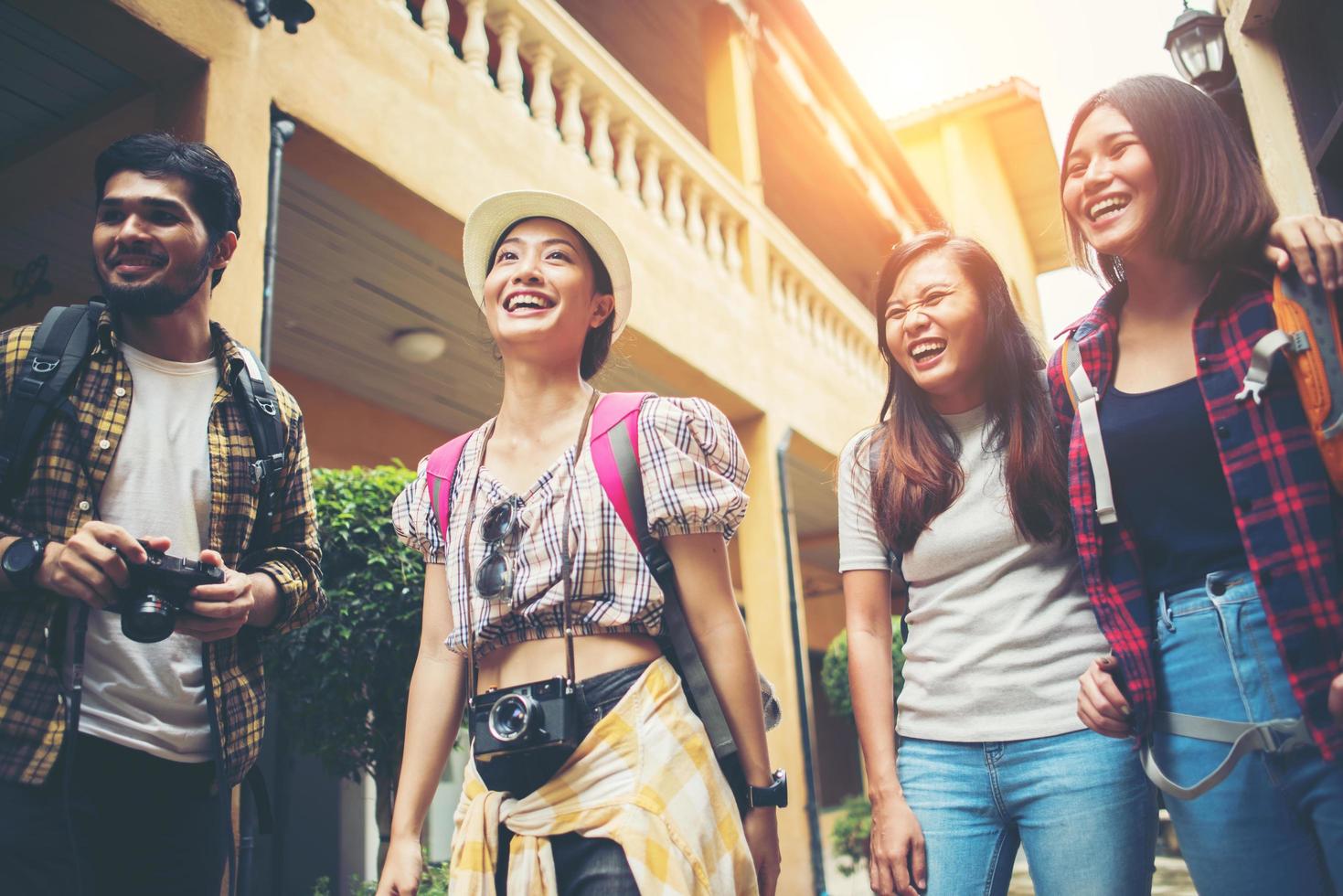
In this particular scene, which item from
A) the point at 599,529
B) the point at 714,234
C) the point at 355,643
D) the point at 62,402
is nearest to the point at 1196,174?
the point at 599,529

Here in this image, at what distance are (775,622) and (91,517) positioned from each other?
5731 mm

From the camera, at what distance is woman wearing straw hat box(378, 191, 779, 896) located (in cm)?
165

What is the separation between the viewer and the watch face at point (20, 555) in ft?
5.84

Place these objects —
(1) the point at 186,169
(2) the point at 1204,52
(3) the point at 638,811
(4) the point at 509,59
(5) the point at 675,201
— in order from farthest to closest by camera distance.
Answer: (5) the point at 675,201 → (4) the point at 509,59 → (2) the point at 1204,52 → (1) the point at 186,169 → (3) the point at 638,811

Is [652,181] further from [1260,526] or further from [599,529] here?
[1260,526]

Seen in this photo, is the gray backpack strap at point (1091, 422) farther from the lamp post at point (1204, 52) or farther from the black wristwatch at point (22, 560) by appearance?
the lamp post at point (1204, 52)

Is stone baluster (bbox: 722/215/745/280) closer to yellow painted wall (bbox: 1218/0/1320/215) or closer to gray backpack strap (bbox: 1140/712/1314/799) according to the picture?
yellow painted wall (bbox: 1218/0/1320/215)

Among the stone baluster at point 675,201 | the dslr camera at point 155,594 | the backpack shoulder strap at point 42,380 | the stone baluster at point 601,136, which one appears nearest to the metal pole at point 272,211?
the backpack shoulder strap at point 42,380

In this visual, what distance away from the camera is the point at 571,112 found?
6191 mm

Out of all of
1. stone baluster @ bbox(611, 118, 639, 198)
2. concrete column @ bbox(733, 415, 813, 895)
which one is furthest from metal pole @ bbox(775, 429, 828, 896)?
stone baluster @ bbox(611, 118, 639, 198)

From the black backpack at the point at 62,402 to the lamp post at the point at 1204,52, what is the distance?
4.28 metres

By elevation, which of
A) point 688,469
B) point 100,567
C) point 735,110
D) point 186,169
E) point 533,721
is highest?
point 735,110

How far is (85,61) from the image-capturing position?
363 cm

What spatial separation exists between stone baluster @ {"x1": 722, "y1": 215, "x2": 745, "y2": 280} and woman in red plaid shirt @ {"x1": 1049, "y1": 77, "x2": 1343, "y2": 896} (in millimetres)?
5727
